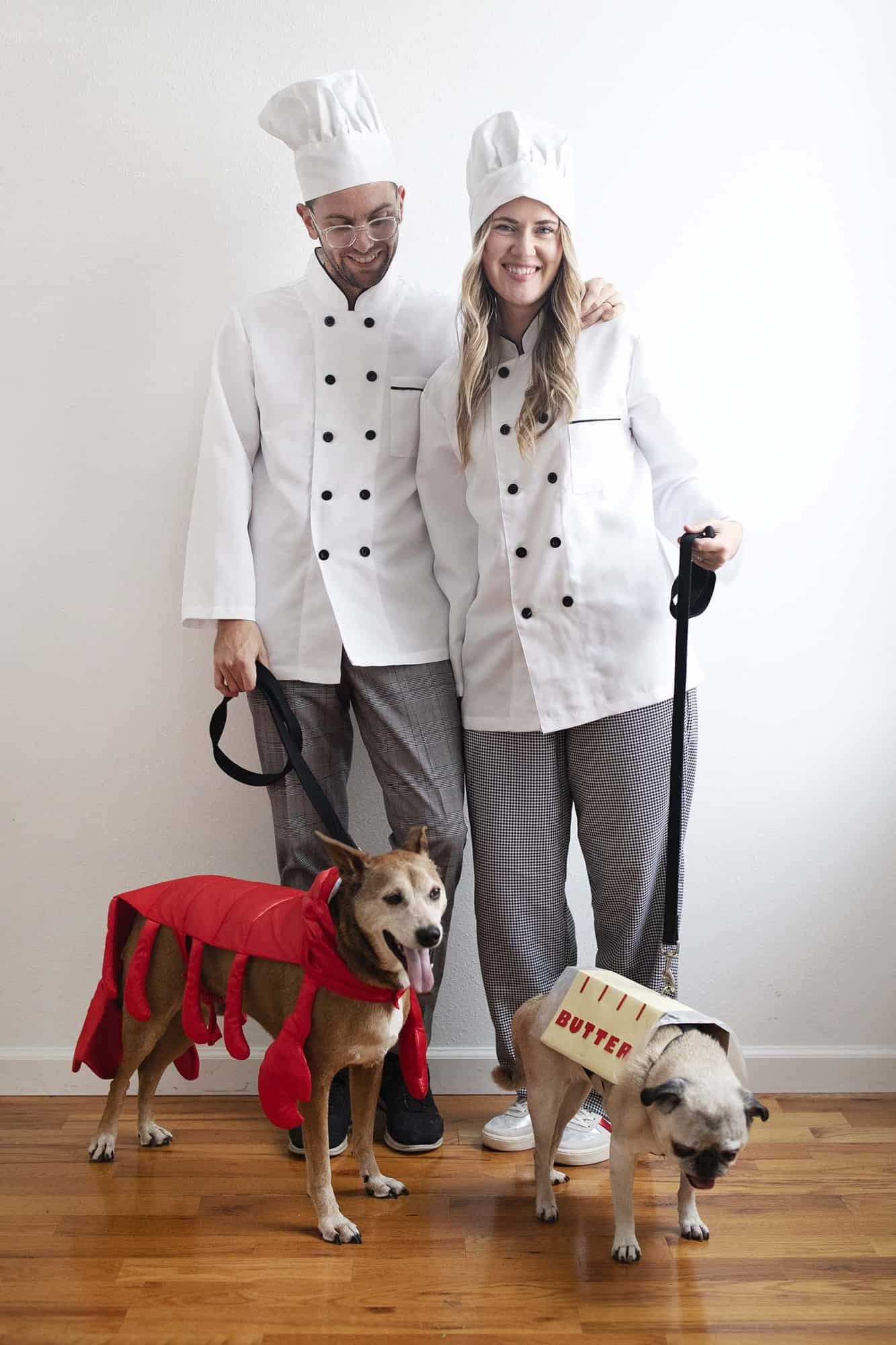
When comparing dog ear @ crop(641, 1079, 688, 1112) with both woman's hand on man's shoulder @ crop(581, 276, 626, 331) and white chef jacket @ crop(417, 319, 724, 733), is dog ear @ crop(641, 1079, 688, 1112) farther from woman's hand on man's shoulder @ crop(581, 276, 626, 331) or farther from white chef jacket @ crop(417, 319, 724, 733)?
woman's hand on man's shoulder @ crop(581, 276, 626, 331)

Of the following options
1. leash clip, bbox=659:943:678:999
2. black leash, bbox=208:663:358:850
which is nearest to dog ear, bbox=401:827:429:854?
black leash, bbox=208:663:358:850

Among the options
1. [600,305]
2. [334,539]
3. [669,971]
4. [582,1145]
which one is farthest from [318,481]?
[582,1145]

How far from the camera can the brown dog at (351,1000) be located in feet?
5.71

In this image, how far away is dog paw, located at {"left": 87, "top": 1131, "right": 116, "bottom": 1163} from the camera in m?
2.11

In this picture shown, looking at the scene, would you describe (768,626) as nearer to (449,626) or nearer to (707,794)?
(707,794)

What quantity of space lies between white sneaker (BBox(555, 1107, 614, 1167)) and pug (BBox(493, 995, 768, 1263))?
112 millimetres

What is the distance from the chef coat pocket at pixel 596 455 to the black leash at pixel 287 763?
657 millimetres

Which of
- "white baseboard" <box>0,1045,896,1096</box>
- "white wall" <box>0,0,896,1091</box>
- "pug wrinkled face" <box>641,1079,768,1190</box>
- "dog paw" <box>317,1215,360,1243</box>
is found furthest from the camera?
"white baseboard" <box>0,1045,896,1096</box>

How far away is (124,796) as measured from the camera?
2.45 meters

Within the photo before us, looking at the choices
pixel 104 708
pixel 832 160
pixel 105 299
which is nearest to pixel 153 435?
pixel 105 299

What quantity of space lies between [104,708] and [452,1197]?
47.0 inches

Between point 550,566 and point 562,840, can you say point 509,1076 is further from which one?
point 550,566

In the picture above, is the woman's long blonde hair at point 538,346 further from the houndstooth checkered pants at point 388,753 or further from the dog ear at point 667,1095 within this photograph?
the dog ear at point 667,1095

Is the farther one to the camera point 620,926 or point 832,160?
point 832,160
